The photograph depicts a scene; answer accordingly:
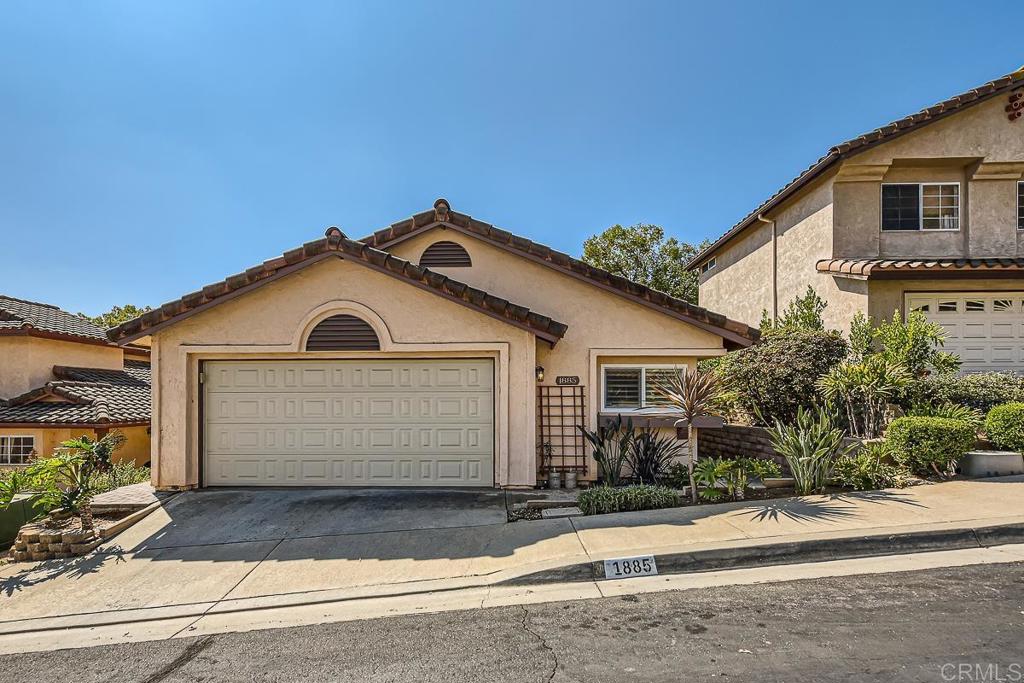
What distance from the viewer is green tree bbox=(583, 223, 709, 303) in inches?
1234

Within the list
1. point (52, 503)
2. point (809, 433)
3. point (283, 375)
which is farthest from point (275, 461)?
point (809, 433)

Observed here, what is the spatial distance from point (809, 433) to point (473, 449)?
544 cm

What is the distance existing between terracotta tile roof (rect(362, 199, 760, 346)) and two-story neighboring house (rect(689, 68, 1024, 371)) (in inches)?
202

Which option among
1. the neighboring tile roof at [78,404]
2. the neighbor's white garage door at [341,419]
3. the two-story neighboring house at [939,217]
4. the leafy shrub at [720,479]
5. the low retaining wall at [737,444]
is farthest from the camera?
the neighboring tile roof at [78,404]

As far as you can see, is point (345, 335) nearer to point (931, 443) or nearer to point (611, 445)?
point (611, 445)

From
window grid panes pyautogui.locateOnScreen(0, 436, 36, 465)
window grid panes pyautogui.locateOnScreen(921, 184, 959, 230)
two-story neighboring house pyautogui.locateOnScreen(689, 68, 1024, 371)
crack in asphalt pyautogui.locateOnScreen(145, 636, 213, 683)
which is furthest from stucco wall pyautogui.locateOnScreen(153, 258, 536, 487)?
window grid panes pyautogui.locateOnScreen(921, 184, 959, 230)

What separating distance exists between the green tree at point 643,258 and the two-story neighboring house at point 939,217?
17.3m

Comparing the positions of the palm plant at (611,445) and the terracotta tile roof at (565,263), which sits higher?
the terracotta tile roof at (565,263)

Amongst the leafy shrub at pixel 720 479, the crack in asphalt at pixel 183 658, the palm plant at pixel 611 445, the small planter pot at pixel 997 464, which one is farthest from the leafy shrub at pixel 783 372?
the crack in asphalt at pixel 183 658

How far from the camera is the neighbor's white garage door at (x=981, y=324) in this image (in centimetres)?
1255

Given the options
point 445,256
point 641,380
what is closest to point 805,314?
point 641,380

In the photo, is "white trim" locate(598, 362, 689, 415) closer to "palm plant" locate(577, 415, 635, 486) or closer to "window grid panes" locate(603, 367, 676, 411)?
"window grid panes" locate(603, 367, 676, 411)

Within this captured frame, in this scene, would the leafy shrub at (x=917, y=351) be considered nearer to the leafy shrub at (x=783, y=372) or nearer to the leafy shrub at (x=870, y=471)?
the leafy shrub at (x=783, y=372)

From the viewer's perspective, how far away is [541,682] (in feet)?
12.0
